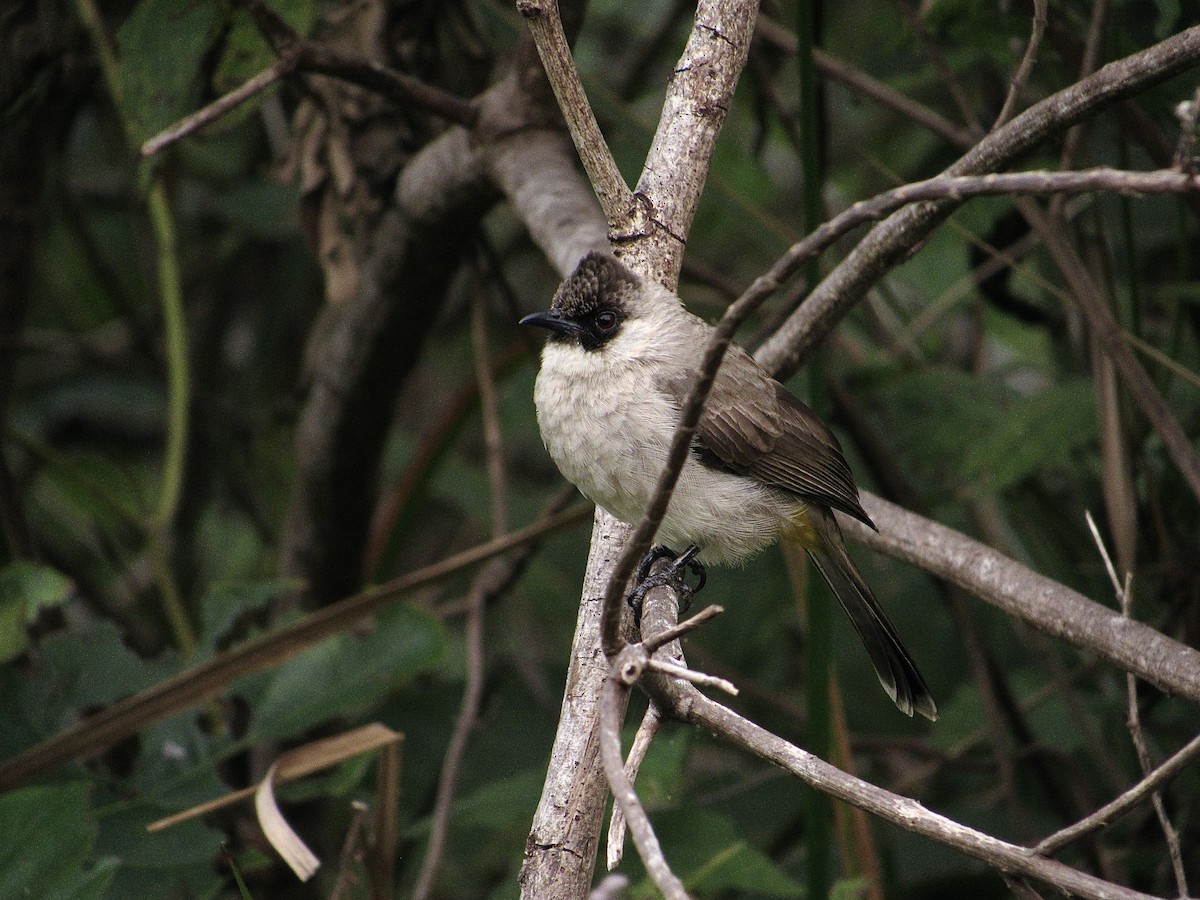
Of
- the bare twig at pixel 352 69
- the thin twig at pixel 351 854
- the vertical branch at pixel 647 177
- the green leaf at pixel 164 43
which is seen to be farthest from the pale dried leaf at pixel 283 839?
the green leaf at pixel 164 43

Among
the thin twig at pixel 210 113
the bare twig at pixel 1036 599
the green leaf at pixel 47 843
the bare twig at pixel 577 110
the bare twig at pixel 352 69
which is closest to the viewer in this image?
the bare twig at pixel 1036 599

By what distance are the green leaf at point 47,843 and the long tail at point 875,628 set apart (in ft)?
5.69

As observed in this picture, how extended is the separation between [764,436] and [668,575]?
446 millimetres

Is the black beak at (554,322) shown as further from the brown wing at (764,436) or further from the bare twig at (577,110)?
the bare twig at (577,110)

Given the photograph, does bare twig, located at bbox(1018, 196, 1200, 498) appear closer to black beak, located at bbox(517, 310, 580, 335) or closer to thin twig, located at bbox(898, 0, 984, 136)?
thin twig, located at bbox(898, 0, 984, 136)

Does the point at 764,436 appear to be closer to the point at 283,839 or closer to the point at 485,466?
the point at 283,839

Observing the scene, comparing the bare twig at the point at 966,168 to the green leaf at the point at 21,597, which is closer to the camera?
the bare twig at the point at 966,168

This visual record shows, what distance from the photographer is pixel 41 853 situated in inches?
91.0

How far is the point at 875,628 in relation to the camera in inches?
126

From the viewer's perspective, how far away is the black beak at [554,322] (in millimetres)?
2885

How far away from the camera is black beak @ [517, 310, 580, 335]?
114 inches

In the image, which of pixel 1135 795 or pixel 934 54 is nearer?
pixel 1135 795

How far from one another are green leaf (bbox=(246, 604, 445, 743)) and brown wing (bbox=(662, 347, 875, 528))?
0.86 m

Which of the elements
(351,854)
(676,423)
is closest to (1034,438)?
(676,423)
